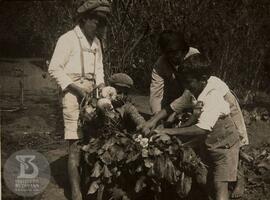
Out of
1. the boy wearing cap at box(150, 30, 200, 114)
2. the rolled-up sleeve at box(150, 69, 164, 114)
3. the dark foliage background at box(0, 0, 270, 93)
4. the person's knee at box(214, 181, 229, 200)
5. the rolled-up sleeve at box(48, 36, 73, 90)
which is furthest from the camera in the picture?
the dark foliage background at box(0, 0, 270, 93)

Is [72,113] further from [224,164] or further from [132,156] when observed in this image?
[224,164]

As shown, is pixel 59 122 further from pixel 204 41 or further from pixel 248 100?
pixel 248 100

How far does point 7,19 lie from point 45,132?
38.3 inches

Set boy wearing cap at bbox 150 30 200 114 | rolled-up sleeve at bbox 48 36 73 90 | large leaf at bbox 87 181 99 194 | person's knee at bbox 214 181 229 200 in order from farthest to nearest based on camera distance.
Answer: boy wearing cap at bbox 150 30 200 114
rolled-up sleeve at bbox 48 36 73 90
person's knee at bbox 214 181 229 200
large leaf at bbox 87 181 99 194

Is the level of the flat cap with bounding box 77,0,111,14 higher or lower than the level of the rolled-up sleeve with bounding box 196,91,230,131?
higher

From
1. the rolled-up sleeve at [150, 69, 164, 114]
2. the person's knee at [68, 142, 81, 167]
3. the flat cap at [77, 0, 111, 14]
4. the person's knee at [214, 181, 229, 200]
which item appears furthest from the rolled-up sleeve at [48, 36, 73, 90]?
the person's knee at [214, 181, 229, 200]

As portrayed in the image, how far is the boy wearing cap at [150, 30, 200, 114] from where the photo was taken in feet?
10.1

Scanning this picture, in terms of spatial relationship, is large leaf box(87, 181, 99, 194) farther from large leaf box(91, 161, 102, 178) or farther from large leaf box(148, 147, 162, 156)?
large leaf box(148, 147, 162, 156)

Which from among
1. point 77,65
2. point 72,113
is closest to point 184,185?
point 72,113

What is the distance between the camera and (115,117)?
2764 millimetres

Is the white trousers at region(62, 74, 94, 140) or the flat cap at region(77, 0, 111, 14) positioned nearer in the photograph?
the flat cap at region(77, 0, 111, 14)

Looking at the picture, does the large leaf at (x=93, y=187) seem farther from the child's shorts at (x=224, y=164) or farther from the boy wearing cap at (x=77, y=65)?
the child's shorts at (x=224, y=164)

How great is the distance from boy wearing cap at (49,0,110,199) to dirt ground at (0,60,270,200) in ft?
1.33

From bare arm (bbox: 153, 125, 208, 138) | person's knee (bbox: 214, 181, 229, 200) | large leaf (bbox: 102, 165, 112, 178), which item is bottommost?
person's knee (bbox: 214, 181, 229, 200)
